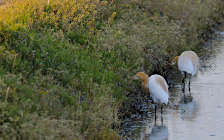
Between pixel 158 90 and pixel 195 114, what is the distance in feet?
3.44

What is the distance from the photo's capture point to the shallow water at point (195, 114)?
8.73 m

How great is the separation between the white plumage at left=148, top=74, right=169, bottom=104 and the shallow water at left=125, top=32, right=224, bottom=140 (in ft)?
1.44

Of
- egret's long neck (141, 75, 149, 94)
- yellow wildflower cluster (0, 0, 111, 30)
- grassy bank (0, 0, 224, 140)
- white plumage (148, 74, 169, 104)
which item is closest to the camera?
grassy bank (0, 0, 224, 140)

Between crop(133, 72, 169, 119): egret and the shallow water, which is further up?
crop(133, 72, 169, 119): egret

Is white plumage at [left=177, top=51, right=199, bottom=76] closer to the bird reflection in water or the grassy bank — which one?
the grassy bank

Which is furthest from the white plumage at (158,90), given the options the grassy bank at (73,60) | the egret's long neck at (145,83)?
the grassy bank at (73,60)

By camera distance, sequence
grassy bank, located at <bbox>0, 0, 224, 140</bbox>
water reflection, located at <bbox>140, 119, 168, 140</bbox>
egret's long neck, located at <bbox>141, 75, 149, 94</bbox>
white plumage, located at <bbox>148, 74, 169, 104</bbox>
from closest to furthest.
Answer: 1. grassy bank, located at <bbox>0, 0, 224, 140</bbox>
2. water reflection, located at <bbox>140, 119, 168, 140</bbox>
3. white plumage, located at <bbox>148, 74, 169, 104</bbox>
4. egret's long neck, located at <bbox>141, 75, 149, 94</bbox>

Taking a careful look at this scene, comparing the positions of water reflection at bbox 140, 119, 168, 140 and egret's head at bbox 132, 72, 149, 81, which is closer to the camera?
water reflection at bbox 140, 119, 168, 140

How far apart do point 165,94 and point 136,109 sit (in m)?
0.90

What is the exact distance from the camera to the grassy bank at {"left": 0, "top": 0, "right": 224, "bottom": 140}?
685 cm

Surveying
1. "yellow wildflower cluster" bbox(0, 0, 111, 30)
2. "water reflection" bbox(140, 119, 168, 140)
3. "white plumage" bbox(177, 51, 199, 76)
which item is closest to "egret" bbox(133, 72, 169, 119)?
"water reflection" bbox(140, 119, 168, 140)

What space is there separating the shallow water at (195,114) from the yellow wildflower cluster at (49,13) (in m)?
2.93

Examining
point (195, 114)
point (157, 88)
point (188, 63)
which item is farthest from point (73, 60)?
point (188, 63)

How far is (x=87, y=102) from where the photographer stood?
26.5 feet
